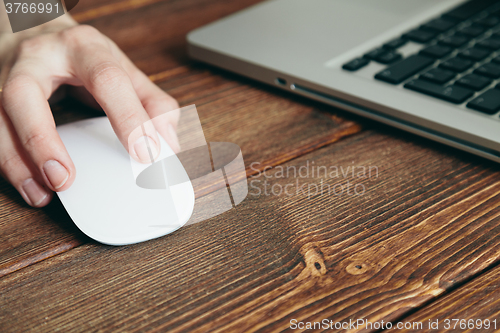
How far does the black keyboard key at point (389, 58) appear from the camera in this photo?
554mm

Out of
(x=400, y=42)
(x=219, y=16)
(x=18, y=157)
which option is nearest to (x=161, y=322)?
(x=18, y=157)

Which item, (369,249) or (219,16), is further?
(219,16)

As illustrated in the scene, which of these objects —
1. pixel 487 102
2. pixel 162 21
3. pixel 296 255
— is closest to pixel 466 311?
pixel 296 255

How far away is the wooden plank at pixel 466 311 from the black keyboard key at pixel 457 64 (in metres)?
0.28

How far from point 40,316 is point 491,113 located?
0.47 metres

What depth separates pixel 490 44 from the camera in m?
0.56

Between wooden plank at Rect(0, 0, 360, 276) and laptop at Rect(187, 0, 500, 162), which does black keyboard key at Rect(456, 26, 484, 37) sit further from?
wooden plank at Rect(0, 0, 360, 276)

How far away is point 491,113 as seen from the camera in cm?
45

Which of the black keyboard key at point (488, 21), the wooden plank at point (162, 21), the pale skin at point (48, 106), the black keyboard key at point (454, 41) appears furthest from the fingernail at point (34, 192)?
the black keyboard key at point (488, 21)

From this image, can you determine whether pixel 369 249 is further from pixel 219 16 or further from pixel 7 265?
pixel 219 16

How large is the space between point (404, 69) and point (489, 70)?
0.10 m

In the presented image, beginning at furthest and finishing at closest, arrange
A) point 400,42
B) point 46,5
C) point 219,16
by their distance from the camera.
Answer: point 219,16, point 46,5, point 400,42

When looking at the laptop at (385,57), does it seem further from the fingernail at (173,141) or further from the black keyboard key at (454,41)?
the fingernail at (173,141)

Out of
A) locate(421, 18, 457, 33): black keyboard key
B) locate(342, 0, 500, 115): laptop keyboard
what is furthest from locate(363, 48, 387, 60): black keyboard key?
locate(421, 18, 457, 33): black keyboard key
